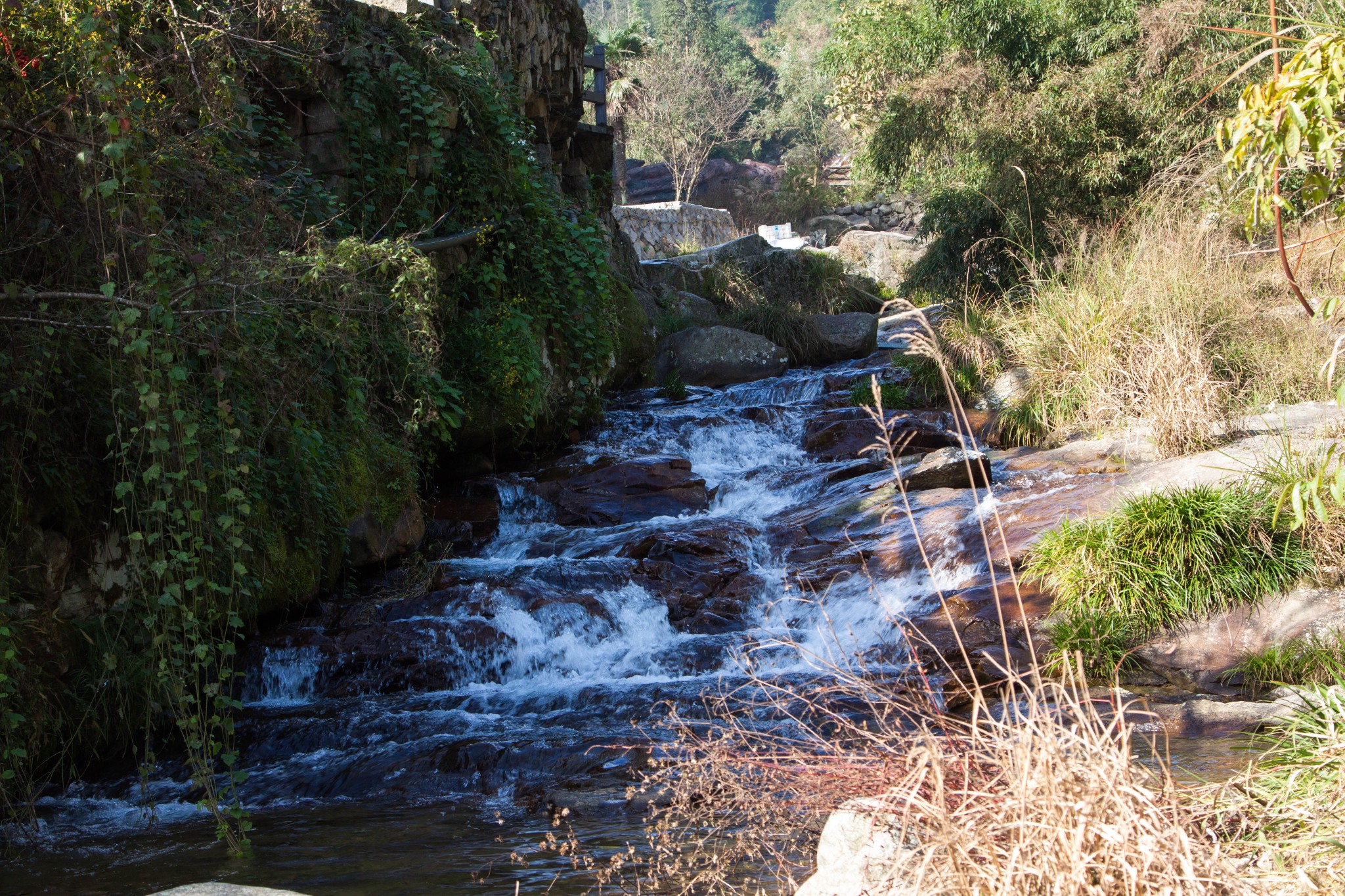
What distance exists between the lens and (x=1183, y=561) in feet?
18.9

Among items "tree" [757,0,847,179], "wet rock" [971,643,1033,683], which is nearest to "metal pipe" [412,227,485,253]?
"wet rock" [971,643,1033,683]

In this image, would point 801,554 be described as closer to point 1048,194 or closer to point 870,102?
point 1048,194

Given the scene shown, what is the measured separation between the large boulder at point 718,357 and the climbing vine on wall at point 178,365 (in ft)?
19.5

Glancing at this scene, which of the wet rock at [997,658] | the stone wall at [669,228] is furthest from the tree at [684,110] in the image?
the wet rock at [997,658]

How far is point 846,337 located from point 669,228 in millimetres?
11774

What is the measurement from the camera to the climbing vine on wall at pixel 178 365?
3.65 meters

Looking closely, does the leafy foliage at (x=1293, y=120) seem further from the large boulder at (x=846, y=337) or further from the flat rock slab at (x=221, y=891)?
the large boulder at (x=846, y=337)

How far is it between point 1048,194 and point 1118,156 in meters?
0.96

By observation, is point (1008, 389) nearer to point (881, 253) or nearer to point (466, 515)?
point (466, 515)

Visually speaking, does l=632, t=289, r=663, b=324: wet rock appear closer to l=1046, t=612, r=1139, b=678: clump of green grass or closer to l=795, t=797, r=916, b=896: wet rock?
l=1046, t=612, r=1139, b=678: clump of green grass

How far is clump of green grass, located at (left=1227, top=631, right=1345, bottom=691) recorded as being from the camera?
514 cm

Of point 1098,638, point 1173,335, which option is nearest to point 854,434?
point 1173,335

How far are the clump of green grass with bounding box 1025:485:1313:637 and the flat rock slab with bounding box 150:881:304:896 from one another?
4.63 meters

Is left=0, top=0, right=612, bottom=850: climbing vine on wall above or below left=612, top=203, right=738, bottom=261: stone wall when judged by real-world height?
below
